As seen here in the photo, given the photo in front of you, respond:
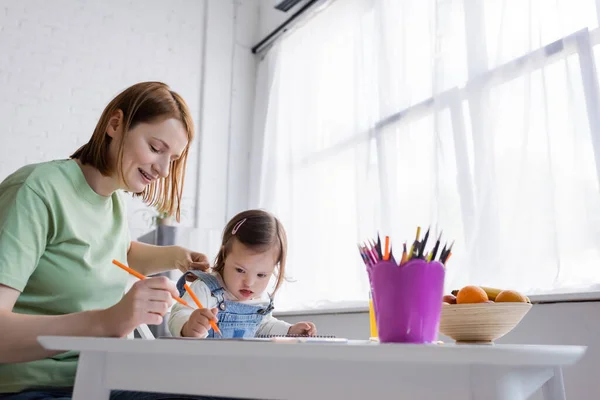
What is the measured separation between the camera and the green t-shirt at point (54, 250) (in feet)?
3.26

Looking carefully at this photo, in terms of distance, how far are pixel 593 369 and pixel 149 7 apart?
11.7 ft

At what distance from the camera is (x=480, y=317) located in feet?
3.14

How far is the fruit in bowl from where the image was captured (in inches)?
37.6

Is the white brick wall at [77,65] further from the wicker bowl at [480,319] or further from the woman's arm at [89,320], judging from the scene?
the wicker bowl at [480,319]

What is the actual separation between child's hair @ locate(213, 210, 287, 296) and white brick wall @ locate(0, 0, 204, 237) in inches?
72.5

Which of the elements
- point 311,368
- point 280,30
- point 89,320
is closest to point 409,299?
point 311,368

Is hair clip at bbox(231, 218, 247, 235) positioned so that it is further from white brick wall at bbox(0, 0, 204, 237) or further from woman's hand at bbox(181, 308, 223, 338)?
white brick wall at bbox(0, 0, 204, 237)

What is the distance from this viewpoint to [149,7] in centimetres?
387

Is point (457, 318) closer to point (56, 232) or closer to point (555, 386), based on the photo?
point (555, 386)

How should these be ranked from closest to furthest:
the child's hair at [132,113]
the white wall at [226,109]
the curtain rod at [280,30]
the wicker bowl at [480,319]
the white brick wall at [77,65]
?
1. the wicker bowl at [480,319]
2. the child's hair at [132,113]
3. the white brick wall at [77,65]
4. the curtain rod at [280,30]
5. the white wall at [226,109]

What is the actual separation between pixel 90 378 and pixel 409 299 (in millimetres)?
419

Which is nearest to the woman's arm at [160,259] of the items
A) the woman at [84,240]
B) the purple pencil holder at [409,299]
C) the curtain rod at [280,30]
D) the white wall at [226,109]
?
the woman at [84,240]

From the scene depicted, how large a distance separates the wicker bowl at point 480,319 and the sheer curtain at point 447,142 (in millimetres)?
958

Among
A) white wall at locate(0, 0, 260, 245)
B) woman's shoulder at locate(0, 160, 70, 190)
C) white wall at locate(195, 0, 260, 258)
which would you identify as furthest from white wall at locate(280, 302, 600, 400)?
white wall at locate(195, 0, 260, 258)
